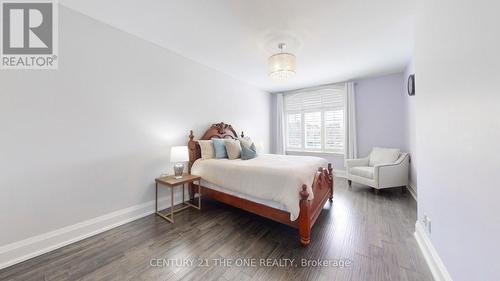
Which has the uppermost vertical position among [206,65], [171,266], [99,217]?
[206,65]

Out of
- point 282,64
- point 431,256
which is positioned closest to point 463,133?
point 431,256

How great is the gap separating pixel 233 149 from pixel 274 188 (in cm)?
135

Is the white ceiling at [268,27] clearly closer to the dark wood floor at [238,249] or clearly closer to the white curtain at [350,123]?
the white curtain at [350,123]

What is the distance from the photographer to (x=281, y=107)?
577 cm

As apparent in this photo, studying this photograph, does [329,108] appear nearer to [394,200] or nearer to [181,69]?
[394,200]

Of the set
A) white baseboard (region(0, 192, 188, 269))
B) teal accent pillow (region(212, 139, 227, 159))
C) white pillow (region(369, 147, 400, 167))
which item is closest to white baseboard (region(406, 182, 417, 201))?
white pillow (region(369, 147, 400, 167))

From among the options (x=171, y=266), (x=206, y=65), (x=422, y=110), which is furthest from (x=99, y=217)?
(x=422, y=110)

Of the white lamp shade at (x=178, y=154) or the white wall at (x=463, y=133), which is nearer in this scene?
the white wall at (x=463, y=133)

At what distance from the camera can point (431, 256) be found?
1.58 m

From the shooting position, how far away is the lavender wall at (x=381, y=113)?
4.05 metres

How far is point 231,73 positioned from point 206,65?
663 millimetres

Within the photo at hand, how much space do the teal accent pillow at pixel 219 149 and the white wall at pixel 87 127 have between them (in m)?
0.60

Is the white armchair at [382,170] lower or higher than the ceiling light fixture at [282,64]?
lower

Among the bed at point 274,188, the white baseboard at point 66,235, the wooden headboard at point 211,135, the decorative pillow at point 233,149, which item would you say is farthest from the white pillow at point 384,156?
the white baseboard at point 66,235
